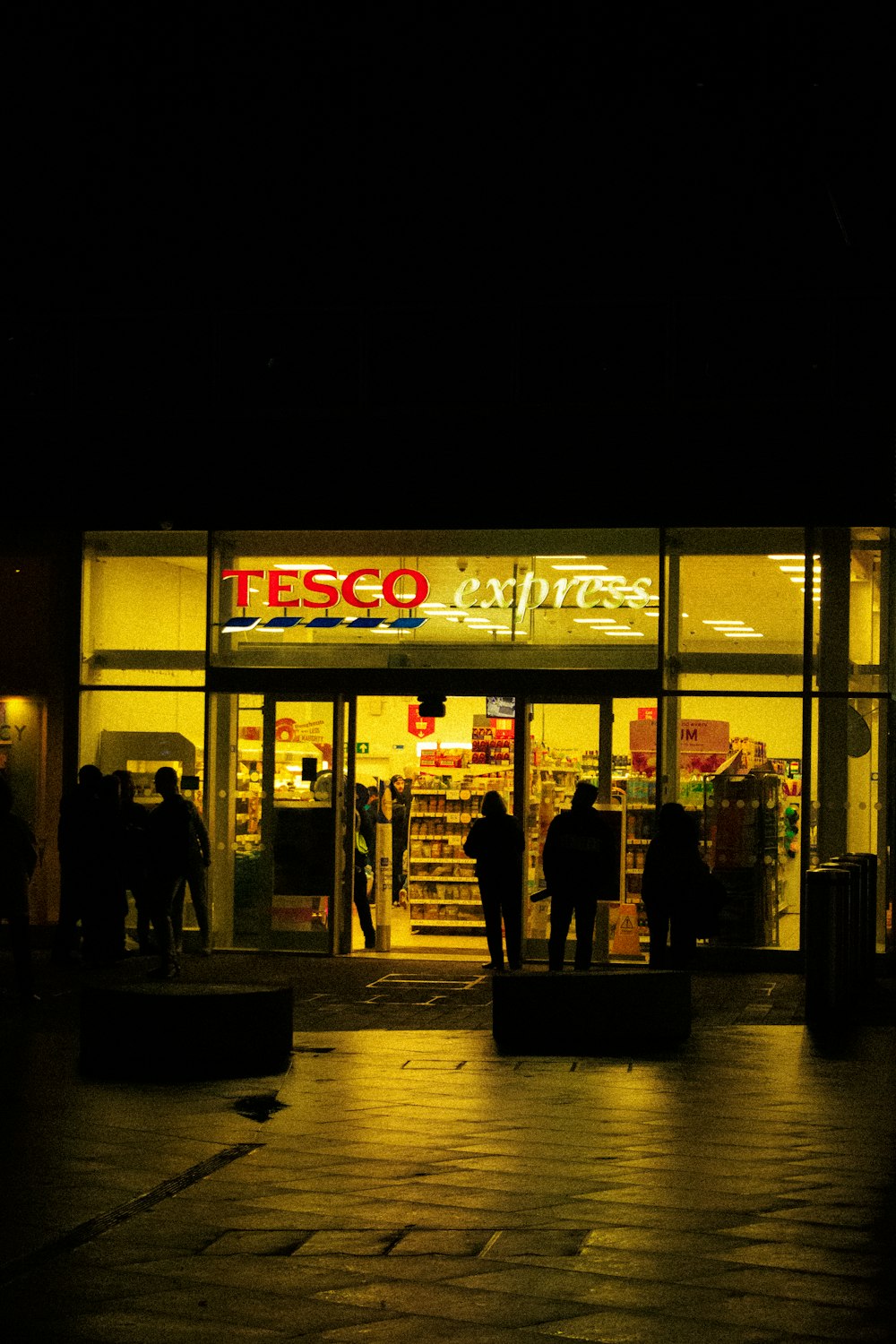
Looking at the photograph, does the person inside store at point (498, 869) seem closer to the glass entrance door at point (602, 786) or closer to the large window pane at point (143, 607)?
the glass entrance door at point (602, 786)

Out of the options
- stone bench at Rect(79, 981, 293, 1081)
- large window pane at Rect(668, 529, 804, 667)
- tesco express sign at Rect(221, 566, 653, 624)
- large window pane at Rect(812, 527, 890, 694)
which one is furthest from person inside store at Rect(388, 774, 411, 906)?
stone bench at Rect(79, 981, 293, 1081)

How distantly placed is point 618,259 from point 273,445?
385 cm

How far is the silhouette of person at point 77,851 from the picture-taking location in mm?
14828

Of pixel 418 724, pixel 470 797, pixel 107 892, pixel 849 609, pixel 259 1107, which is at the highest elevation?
pixel 849 609

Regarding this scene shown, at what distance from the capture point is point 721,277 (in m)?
17.0

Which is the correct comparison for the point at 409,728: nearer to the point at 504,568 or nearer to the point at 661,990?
the point at 504,568

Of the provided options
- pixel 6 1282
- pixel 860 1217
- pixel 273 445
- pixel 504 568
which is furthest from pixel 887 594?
pixel 6 1282

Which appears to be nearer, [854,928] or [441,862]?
[854,928]

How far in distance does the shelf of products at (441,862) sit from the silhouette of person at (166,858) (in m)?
3.53

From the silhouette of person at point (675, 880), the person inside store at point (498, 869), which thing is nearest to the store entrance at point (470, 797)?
the person inside store at point (498, 869)

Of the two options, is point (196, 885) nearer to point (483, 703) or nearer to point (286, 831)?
point (286, 831)

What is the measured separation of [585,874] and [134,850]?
3.82 metres

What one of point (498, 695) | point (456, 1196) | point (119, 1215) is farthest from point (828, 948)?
point (119, 1215)

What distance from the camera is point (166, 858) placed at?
14.1 metres
